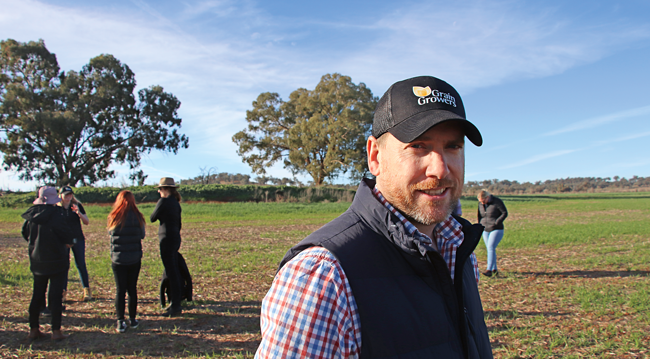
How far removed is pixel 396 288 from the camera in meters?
1.37

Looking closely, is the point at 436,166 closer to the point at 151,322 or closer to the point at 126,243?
the point at 126,243

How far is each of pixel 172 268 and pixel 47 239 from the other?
1.83 meters

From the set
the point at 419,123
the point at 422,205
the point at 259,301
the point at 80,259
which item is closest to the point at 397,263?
the point at 422,205

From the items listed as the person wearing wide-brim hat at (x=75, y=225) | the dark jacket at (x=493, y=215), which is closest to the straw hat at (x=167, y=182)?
the person wearing wide-brim hat at (x=75, y=225)

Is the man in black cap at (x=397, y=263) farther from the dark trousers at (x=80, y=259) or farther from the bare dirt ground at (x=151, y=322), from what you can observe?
the dark trousers at (x=80, y=259)

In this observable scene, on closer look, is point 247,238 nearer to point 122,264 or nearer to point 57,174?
point 122,264

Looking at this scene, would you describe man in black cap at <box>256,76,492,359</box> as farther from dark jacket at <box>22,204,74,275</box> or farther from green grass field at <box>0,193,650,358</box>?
dark jacket at <box>22,204,74,275</box>

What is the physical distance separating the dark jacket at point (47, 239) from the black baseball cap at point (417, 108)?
5684 mm

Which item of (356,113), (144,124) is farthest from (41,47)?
(356,113)

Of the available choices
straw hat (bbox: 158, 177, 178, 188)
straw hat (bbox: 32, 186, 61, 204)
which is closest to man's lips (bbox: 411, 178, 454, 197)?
straw hat (bbox: 158, 177, 178, 188)

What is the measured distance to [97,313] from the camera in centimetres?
694

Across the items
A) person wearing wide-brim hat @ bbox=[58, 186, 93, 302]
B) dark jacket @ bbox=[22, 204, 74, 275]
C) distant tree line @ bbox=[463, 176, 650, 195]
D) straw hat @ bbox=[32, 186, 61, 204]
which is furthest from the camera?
distant tree line @ bbox=[463, 176, 650, 195]

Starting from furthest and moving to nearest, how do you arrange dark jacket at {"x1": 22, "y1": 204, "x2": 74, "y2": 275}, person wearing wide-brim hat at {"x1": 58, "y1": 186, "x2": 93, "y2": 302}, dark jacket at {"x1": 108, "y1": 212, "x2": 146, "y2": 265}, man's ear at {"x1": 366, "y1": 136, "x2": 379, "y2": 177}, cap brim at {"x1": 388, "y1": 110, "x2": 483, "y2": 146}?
person wearing wide-brim hat at {"x1": 58, "y1": 186, "x2": 93, "y2": 302} < dark jacket at {"x1": 108, "y1": 212, "x2": 146, "y2": 265} < dark jacket at {"x1": 22, "y1": 204, "x2": 74, "y2": 275} < man's ear at {"x1": 366, "y1": 136, "x2": 379, "y2": 177} < cap brim at {"x1": 388, "y1": 110, "x2": 483, "y2": 146}

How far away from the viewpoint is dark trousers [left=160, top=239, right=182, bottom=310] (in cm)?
665
